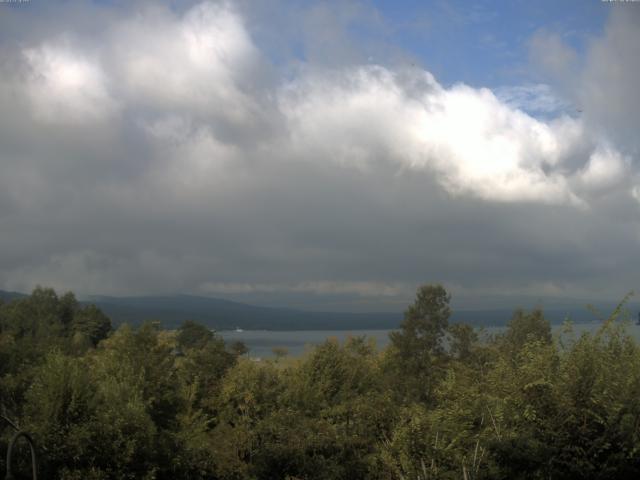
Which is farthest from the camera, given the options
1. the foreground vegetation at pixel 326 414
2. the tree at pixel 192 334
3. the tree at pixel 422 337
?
the tree at pixel 192 334

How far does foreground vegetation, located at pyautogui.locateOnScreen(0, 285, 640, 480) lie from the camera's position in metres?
18.4

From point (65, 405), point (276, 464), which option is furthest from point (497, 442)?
point (65, 405)

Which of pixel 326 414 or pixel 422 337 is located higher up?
pixel 422 337

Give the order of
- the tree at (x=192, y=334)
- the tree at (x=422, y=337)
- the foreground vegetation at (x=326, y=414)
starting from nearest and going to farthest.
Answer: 1. the foreground vegetation at (x=326, y=414)
2. the tree at (x=422, y=337)
3. the tree at (x=192, y=334)

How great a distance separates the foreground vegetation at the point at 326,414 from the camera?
1838cm

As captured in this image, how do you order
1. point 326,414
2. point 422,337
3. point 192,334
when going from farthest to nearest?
point 192,334
point 422,337
point 326,414

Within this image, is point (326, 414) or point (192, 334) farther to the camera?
point (192, 334)

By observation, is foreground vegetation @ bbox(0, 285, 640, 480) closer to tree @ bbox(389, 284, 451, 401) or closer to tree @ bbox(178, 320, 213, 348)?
tree @ bbox(389, 284, 451, 401)

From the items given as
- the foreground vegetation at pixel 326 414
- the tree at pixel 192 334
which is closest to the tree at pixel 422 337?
the foreground vegetation at pixel 326 414

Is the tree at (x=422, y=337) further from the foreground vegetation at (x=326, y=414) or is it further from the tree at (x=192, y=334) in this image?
the tree at (x=192, y=334)

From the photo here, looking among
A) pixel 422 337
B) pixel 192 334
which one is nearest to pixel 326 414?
pixel 422 337

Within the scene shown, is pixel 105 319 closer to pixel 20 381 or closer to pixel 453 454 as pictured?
pixel 20 381

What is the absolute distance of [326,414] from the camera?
38406 mm

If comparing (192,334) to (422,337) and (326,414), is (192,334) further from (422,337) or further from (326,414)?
(326,414)
